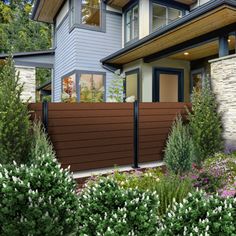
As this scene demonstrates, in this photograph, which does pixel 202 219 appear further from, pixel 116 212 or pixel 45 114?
pixel 45 114

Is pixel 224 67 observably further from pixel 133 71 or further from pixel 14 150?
pixel 14 150

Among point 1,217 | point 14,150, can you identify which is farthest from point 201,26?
point 1,217

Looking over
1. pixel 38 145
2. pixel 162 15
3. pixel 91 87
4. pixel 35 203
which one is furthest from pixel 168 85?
pixel 35 203

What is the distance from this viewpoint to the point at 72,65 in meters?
10.5

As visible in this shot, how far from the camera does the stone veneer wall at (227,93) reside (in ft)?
20.3

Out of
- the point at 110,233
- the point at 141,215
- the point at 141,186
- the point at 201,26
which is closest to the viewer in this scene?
the point at 110,233

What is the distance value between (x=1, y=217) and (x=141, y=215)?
108 cm

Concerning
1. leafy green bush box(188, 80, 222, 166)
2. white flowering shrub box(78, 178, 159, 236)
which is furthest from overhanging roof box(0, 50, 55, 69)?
white flowering shrub box(78, 178, 159, 236)

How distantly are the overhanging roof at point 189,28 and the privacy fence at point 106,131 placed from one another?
1.93 meters

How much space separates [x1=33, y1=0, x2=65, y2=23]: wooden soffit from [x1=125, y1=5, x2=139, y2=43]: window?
127 inches

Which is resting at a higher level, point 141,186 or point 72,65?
point 72,65

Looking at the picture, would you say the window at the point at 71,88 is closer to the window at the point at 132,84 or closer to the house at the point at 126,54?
the house at the point at 126,54

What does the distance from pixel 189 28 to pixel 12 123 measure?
4.75 m

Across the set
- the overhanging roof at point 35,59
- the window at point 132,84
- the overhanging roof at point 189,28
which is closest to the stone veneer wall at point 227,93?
the overhanging roof at point 189,28
